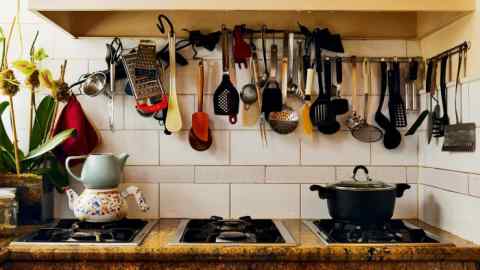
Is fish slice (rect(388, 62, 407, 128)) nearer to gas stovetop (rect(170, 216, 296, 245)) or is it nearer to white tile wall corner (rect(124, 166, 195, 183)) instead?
gas stovetop (rect(170, 216, 296, 245))

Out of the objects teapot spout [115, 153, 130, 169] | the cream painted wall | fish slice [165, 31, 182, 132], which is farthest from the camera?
fish slice [165, 31, 182, 132]

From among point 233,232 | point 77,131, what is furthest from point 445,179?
point 77,131

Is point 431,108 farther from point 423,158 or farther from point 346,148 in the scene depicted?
point 346,148

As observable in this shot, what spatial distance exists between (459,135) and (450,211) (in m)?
0.25

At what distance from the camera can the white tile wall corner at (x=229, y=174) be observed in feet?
6.13

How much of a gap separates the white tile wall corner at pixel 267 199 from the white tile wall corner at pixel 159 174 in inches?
6.7

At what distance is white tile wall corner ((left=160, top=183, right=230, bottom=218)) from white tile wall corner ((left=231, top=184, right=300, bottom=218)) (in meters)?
0.04

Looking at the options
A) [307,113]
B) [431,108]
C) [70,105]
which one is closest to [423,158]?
[431,108]

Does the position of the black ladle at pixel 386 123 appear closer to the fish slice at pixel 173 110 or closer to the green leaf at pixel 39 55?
the fish slice at pixel 173 110

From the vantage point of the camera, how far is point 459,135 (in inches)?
61.1

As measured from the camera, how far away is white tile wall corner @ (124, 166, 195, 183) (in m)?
1.87

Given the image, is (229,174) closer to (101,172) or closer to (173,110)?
(173,110)

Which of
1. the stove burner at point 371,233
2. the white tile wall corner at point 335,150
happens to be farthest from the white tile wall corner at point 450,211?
the white tile wall corner at point 335,150

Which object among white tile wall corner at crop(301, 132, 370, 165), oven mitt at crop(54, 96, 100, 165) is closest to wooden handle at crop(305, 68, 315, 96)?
white tile wall corner at crop(301, 132, 370, 165)
